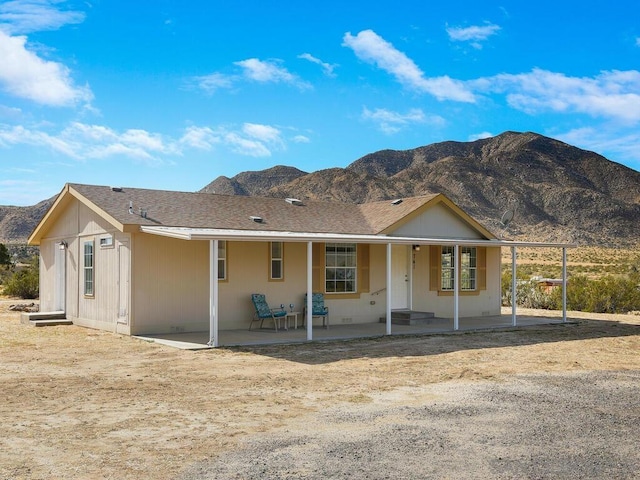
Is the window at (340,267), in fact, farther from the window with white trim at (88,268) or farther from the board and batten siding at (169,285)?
the window with white trim at (88,268)

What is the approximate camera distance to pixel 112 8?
2080 cm

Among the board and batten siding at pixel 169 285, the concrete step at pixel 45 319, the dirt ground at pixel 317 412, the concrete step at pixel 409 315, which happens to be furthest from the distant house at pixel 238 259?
the dirt ground at pixel 317 412

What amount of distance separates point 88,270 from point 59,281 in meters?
2.20

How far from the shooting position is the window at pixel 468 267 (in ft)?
64.8

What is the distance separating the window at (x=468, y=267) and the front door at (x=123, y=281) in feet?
31.2

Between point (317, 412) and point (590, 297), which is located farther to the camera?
point (590, 297)

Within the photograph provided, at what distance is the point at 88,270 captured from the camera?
54.6 ft

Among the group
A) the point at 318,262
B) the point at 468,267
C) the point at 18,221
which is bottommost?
the point at 468,267

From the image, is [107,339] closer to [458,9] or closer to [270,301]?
[270,301]

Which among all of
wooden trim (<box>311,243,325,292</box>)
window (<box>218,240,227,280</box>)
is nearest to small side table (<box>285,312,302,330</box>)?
wooden trim (<box>311,243,325,292</box>)

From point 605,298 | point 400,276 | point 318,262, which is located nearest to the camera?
point 318,262

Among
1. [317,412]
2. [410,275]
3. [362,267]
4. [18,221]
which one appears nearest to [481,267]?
[410,275]

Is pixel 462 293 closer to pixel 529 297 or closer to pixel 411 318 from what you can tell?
pixel 411 318

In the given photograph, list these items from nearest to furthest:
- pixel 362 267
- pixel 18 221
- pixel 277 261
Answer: pixel 277 261 < pixel 362 267 < pixel 18 221
